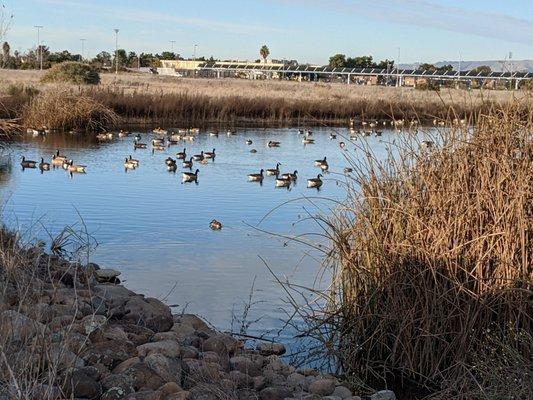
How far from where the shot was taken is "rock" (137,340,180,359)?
633 centimetres

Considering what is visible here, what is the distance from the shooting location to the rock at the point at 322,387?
7016mm

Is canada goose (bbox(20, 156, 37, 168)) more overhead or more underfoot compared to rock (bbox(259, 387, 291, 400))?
more underfoot

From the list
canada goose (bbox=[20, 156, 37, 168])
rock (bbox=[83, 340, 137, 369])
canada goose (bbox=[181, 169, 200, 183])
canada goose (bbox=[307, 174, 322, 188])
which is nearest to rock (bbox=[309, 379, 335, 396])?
rock (bbox=[83, 340, 137, 369])

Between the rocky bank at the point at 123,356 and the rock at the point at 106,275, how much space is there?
1673mm

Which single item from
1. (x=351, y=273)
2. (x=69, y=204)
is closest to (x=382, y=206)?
(x=351, y=273)

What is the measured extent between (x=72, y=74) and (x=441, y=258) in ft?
158

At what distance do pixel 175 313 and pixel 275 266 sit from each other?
268 centimetres

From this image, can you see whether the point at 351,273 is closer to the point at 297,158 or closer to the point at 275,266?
the point at 275,266

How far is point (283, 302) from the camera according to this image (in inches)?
396

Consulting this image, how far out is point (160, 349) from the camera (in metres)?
6.38

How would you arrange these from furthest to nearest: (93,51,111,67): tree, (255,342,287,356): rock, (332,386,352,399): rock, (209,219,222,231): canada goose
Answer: (93,51,111,67): tree, (209,219,222,231): canada goose, (255,342,287,356): rock, (332,386,352,399): rock

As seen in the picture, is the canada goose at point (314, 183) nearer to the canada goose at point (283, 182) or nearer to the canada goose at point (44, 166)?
the canada goose at point (283, 182)

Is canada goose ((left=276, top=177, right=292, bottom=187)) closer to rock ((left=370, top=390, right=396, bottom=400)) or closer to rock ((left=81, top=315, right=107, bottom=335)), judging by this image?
rock ((left=370, top=390, right=396, bottom=400))

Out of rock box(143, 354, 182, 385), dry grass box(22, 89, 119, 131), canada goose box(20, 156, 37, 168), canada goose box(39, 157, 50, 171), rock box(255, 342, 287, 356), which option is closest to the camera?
rock box(143, 354, 182, 385)
